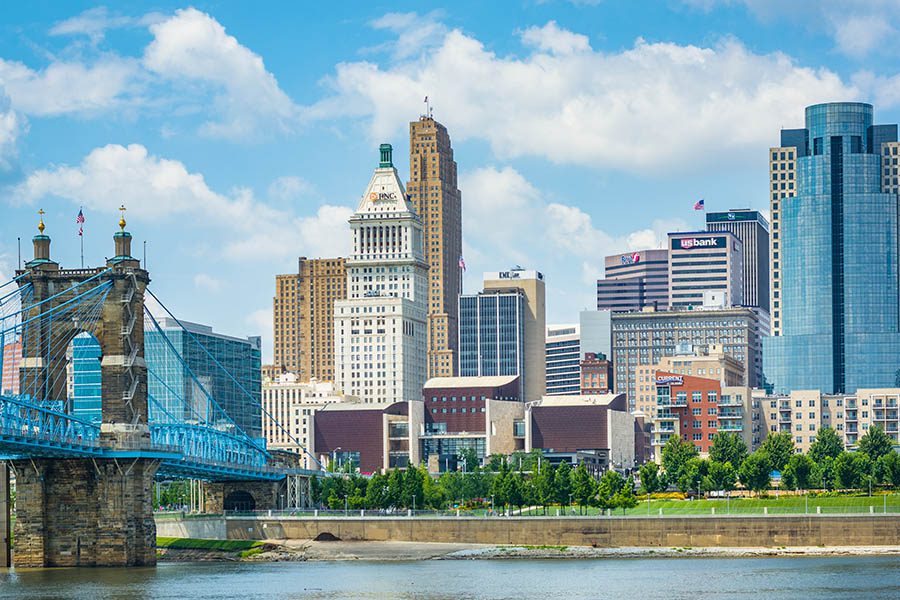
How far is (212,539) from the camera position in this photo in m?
187

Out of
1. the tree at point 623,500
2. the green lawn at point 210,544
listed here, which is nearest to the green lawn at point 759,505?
the tree at point 623,500

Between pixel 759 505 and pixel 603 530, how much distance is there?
26.9m

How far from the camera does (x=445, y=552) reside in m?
172

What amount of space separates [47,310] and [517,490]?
200 feet

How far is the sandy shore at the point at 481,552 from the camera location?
525 ft

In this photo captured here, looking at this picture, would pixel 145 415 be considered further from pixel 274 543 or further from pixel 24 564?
pixel 274 543

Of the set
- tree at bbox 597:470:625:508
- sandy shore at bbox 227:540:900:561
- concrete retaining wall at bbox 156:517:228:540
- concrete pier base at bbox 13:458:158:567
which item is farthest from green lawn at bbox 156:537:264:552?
tree at bbox 597:470:625:508

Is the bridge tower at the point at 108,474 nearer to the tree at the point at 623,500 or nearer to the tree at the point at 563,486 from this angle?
the tree at the point at 563,486

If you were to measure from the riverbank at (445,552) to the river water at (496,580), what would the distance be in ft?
11.7

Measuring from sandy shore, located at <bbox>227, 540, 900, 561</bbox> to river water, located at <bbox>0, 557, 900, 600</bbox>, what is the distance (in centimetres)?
358

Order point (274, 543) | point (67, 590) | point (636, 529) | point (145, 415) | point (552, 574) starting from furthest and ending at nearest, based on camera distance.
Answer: point (274, 543) → point (636, 529) → point (145, 415) → point (552, 574) → point (67, 590)

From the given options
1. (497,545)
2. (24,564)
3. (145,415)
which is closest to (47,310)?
(145,415)

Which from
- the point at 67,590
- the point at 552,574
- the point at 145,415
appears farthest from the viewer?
the point at 145,415

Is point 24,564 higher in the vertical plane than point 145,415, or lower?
lower
